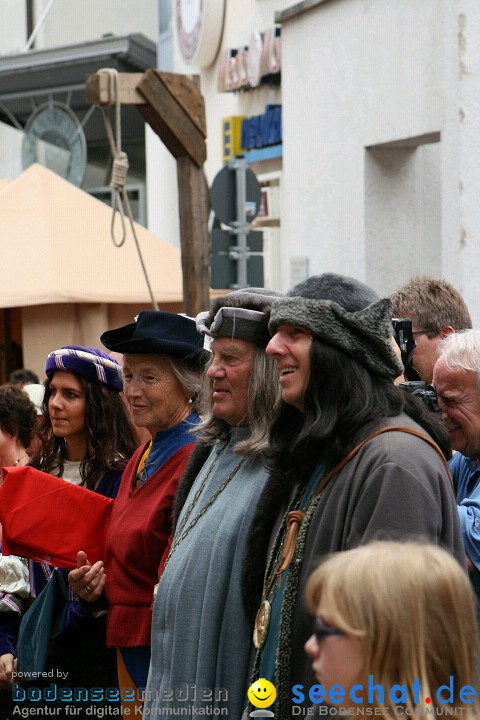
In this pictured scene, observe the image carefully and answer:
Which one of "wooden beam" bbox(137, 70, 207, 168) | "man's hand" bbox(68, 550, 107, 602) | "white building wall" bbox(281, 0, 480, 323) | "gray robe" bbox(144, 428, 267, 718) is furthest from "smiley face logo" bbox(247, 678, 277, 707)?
"wooden beam" bbox(137, 70, 207, 168)

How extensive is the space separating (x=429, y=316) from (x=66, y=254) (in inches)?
220

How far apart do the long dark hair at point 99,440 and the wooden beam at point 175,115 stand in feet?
12.3

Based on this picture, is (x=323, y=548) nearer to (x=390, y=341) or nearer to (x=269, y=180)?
(x=390, y=341)

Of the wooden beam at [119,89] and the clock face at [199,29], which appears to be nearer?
the wooden beam at [119,89]

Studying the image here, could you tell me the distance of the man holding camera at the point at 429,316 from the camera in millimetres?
4230

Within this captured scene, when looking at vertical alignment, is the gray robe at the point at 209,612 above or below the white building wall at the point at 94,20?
below

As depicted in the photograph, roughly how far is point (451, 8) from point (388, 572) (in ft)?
21.5

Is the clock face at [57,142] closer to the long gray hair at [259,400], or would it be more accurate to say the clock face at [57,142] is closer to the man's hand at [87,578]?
the man's hand at [87,578]

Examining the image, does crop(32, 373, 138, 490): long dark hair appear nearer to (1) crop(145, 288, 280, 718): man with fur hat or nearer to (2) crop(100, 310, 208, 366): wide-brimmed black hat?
(2) crop(100, 310, 208, 366): wide-brimmed black hat

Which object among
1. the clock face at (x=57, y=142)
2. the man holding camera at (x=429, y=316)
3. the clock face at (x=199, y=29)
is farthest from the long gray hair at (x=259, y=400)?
the clock face at (x=57, y=142)

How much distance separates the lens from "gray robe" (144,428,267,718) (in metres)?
3.06

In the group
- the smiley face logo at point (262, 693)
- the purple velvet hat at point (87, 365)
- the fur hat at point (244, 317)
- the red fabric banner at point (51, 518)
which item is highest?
the fur hat at point (244, 317)

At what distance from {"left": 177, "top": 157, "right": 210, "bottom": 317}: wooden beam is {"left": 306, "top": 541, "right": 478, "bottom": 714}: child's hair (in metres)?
6.22

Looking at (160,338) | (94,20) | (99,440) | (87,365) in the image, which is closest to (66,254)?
(87,365)
